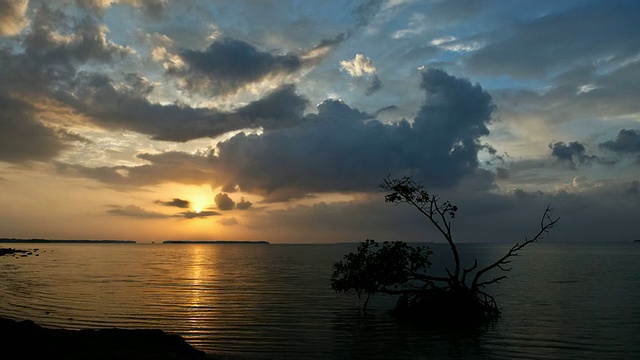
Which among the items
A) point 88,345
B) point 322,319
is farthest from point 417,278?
point 88,345

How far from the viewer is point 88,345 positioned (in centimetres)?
2125

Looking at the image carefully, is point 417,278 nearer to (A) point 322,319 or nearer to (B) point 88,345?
(A) point 322,319

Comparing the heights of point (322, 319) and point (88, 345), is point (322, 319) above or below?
below

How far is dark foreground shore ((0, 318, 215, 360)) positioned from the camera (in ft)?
62.5

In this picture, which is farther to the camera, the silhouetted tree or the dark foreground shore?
the silhouetted tree

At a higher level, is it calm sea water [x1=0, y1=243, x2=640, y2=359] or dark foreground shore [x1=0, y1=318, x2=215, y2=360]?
dark foreground shore [x1=0, y1=318, x2=215, y2=360]

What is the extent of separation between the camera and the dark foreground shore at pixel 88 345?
62.5ft

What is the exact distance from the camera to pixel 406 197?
3703cm

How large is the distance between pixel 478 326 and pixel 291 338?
13.9 meters

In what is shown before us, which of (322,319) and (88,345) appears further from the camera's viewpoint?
(322,319)

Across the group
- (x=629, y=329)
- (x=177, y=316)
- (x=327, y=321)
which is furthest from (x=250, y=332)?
(x=629, y=329)

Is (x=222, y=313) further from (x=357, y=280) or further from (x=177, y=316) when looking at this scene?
(x=357, y=280)

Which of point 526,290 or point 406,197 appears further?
point 526,290

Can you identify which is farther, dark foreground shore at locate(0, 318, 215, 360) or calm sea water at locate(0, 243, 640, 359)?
calm sea water at locate(0, 243, 640, 359)
